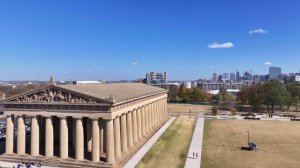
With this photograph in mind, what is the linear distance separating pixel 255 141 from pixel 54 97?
129 feet

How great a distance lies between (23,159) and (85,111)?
1193cm

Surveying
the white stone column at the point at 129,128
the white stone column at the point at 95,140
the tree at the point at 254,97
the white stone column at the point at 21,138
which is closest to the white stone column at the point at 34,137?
the white stone column at the point at 21,138

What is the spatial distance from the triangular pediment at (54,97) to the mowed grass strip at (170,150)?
11.8 metres

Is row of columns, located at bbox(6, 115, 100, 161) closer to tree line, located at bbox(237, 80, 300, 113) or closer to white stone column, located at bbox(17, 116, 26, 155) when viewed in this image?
white stone column, located at bbox(17, 116, 26, 155)

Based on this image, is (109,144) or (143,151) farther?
(143,151)

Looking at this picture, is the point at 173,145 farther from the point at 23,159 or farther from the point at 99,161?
the point at 23,159

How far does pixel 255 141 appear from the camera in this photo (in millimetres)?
60156

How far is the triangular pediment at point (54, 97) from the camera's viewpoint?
136ft

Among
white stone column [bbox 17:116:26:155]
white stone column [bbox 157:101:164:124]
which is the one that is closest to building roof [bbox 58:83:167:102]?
white stone column [bbox 17:116:26:155]

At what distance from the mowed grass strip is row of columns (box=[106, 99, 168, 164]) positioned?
3404 millimetres

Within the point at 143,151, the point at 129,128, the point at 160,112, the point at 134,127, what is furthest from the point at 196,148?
the point at 160,112

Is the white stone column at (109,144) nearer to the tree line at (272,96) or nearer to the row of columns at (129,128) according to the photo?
the row of columns at (129,128)

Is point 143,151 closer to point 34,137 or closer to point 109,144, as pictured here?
point 109,144

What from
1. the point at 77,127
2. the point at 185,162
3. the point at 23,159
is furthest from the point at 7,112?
the point at 185,162
